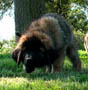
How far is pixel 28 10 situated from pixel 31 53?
400 cm

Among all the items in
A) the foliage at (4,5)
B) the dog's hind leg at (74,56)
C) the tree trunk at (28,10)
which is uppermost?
the foliage at (4,5)

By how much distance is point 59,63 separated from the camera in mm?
5777

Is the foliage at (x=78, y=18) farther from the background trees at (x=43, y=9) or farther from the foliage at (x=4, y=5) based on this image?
the foliage at (x=4, y=5)

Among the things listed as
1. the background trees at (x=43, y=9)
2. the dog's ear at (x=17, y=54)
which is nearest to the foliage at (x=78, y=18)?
the background trees at (x=43, y=9)

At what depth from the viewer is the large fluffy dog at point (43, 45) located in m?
5.18

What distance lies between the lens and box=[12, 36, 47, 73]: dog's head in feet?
16.6

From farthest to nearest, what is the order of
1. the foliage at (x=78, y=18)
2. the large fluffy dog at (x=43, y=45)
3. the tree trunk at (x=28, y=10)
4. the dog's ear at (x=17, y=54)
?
the foliage at (x=78, y=18), the tree trunk at (x=28, y=10), the dog's ear at (x=17, y=54), the large fluffy dog at (x=43, y=45)

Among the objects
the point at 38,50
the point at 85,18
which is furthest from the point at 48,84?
the point at 85,18

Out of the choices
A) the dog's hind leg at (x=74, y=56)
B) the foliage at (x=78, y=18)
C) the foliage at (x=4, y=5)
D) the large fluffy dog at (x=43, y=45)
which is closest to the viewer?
the large fluffy dog at (x=43, y=45)

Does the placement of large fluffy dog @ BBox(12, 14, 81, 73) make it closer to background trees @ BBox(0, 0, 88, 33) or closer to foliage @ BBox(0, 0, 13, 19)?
background trees @ BBox(0, 0, 88, 33)

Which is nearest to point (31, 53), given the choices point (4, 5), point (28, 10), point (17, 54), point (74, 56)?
point (17, 54)

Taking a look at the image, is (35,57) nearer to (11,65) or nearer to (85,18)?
(11,65)

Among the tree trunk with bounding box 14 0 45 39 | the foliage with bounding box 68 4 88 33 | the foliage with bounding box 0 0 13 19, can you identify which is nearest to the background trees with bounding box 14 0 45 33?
the tree trunk with bounding box 14 0 45 39

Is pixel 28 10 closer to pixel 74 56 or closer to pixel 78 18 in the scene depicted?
pixel 74 56
